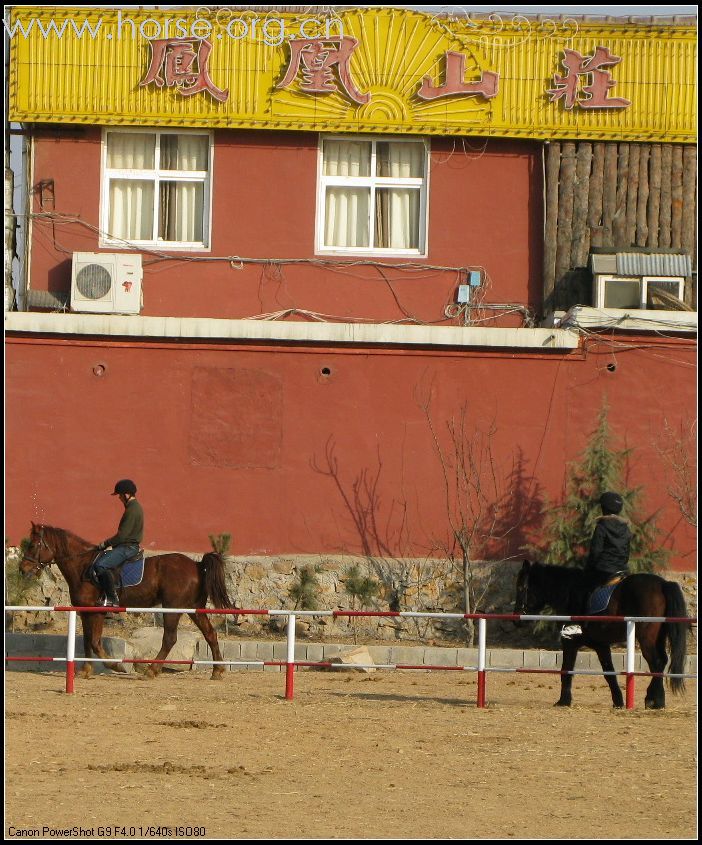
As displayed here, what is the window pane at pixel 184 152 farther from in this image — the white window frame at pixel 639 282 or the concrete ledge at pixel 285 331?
the white window frame at pixel 639 282

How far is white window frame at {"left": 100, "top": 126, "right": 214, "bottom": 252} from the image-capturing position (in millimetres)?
24719

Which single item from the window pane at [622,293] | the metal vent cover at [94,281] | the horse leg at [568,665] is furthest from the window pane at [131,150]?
the horse leg at [568,665]

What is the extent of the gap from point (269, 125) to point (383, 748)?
45.7ft

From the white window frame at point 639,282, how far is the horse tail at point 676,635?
9.23 meters

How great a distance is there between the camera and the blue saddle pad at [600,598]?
51.5ft

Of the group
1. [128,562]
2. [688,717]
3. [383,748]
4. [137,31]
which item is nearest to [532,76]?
[137,31]

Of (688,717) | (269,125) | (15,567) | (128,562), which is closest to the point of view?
(688,717)

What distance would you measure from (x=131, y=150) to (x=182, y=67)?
1.66 m

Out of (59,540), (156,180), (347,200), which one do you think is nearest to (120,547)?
(59,540)

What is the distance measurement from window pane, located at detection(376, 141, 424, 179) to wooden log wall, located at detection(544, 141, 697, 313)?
2145mm

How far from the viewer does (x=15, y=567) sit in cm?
2275

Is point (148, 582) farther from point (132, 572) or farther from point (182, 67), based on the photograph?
point (182, 67)

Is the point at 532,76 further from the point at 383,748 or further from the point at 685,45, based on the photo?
the point at 383,748

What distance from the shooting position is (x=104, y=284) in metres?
23.7
